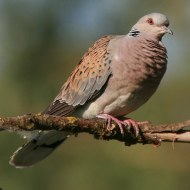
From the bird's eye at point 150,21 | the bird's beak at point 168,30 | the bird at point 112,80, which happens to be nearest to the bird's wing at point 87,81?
the bird at point 112,80

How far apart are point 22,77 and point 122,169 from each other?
9.29 ft

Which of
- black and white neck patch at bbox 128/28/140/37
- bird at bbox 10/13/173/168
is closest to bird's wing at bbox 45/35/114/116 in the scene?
bird at bbox 10/13/173/168

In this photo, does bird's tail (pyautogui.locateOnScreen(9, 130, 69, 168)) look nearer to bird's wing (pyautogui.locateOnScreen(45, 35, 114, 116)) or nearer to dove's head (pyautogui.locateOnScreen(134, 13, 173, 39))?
bird's wing (pyautogui.locateOnScreen(45, 35, 114, 116))

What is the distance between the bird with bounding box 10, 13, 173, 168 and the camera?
6.11 metres

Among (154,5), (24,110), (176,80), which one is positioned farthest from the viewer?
(154,5)

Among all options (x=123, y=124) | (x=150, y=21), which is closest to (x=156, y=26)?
(x=150, y=21)

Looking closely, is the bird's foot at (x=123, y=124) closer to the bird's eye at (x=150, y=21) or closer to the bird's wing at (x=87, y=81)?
the bird's wing at (x=87, y=81)

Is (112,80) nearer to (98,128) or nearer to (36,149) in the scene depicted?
(36,149)

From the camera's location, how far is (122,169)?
27.6ft

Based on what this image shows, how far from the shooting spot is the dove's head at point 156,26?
6.34m

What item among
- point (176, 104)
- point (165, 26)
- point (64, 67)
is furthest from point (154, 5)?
point (165, 26)

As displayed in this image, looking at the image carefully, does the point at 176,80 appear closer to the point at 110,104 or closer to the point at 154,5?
the point at 154,5

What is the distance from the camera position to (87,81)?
253 inches

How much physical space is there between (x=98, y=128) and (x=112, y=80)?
1037mm
